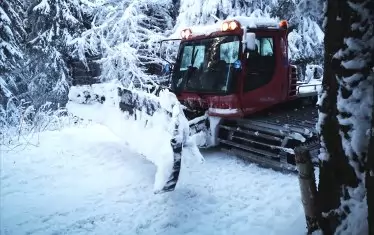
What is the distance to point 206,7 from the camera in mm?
11789

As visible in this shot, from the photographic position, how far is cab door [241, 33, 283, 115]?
655 cm

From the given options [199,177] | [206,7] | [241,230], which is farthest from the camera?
[206,7]

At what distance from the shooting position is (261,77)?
6789mm

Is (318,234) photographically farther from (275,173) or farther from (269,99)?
(269,99)

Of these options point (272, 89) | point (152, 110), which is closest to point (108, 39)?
point (272, 89)

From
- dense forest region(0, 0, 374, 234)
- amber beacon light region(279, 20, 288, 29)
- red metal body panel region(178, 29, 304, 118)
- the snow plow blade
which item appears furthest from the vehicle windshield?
the snow plow blade

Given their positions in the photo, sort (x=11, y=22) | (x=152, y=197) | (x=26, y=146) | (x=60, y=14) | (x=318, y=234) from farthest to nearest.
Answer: (x=60, y=14)
(x=11, y=22)
(x=26, y=146)
(x=152, y=197)
(x=318, y=234)

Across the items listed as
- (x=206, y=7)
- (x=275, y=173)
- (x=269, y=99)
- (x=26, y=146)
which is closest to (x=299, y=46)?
(x=206, y=7)

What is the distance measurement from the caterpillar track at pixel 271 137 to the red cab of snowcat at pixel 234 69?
308 millimetres

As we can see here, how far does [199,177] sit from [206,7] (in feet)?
25.8

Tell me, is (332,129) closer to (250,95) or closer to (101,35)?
(250,95)

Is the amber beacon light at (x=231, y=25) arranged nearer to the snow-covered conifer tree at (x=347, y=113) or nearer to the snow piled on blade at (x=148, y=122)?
the snow piled on blade at (x=148, y=122)

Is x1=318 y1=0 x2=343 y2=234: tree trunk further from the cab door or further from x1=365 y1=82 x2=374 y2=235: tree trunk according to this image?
the cab door

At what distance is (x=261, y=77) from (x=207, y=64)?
1089 millimetres
